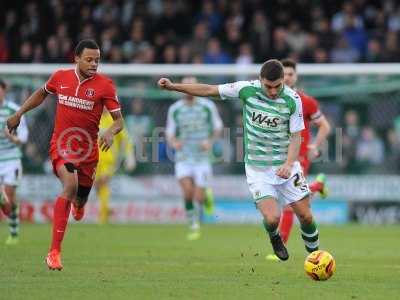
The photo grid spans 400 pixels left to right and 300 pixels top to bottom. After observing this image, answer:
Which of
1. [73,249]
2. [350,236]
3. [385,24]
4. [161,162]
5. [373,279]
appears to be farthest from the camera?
[385,24]

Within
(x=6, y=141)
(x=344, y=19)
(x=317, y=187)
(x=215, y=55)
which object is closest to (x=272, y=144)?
(x=317, y=187)

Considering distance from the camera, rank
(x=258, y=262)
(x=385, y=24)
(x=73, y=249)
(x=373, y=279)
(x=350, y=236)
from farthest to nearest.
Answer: (x=385, y=24), (x=350, y=236), (x=73, y=249), (x=258, y=262), (x=373, y=279)

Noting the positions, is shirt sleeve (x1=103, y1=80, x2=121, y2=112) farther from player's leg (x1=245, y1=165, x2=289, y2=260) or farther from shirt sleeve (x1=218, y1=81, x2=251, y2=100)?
player's leg (x1=245, y1=165, x2=289, y2=260)

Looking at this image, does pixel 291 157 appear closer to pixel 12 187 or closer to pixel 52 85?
pixel 52 85

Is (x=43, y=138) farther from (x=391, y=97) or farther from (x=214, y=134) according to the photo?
(x=391, y=97)

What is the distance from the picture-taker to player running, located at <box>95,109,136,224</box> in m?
21.3

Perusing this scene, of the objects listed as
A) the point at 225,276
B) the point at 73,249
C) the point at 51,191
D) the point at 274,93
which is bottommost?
the point at 51,191

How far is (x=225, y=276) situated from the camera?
10867 mm

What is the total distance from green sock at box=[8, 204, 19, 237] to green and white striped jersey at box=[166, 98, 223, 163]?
3527 millimetres

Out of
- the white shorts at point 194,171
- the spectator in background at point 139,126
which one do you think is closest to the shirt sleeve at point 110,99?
the white shorts at point 194,171

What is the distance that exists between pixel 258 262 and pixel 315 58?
1112 cm

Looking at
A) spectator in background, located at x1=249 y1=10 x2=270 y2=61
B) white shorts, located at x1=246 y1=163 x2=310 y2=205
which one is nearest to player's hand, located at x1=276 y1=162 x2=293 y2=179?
white shorts, located at x1=246 y1=163 x2=310 y2=205

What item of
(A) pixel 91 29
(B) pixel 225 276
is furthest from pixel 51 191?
(B) pixel 225 276

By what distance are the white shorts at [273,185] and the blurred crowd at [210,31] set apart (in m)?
11.5
